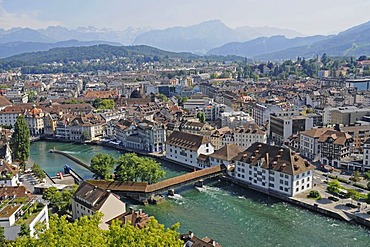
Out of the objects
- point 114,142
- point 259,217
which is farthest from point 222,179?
point 114,142

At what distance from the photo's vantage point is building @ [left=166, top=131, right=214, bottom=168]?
32594 mm

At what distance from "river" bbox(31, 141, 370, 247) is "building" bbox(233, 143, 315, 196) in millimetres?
878

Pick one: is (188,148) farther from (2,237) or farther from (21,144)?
(2,237)

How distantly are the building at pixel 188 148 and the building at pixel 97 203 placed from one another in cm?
1208

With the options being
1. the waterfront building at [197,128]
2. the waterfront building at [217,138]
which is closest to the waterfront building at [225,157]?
the waterfront building at [217,138]

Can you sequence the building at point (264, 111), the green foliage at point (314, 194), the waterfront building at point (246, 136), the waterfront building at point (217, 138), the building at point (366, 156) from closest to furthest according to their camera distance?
the green foliage at point (314, 194), the building at point (366, 156), the waterfront building at point (246, 136), the waterfront building at point (217, 138), the building at point (264, 111)

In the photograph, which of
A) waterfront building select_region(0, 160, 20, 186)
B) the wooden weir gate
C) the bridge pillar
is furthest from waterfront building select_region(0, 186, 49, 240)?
the bridge pillar

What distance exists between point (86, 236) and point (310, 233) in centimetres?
1352

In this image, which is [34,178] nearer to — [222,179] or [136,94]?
[222,179]

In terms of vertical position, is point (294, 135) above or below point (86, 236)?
below

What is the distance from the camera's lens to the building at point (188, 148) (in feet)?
107

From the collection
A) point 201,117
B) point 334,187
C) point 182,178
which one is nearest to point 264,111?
point 201,117

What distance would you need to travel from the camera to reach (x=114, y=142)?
142 ft

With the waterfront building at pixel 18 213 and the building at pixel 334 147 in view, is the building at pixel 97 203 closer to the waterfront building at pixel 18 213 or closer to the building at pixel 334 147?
the waterfront building at pixel 18 213
